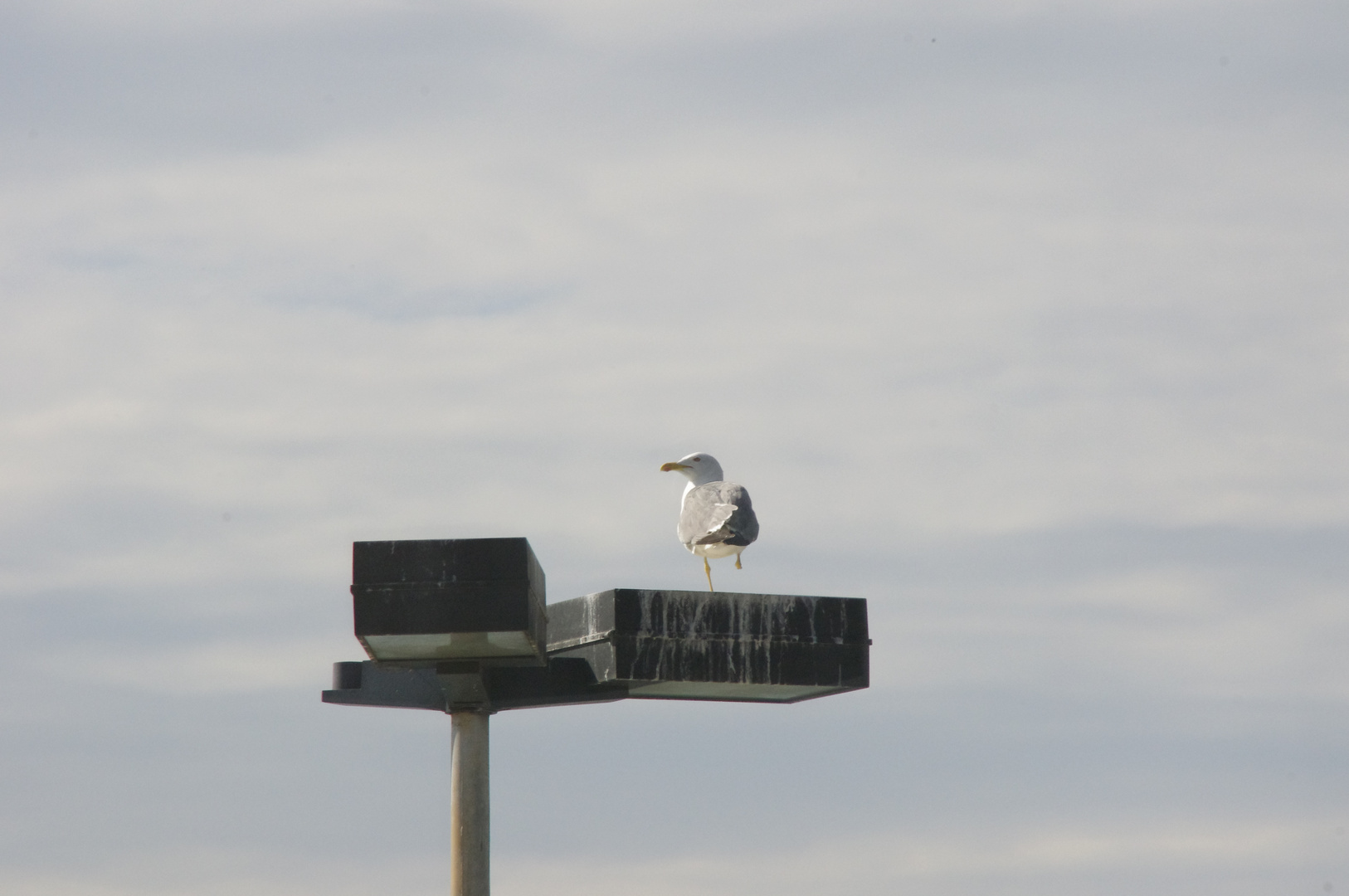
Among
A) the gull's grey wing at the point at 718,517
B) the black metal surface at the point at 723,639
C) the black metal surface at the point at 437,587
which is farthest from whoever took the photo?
the gull's grey wing at the point at 718,517

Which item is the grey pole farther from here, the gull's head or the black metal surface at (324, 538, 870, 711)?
the gull's head

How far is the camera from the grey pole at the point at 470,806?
14.2m

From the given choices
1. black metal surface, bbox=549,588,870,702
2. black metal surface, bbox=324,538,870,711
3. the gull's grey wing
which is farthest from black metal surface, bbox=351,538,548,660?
the gull's grey wing

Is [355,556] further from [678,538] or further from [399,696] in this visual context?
[678,538]

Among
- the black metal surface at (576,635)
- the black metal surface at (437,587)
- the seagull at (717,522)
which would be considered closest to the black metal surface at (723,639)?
the black metal surface at (576,635)

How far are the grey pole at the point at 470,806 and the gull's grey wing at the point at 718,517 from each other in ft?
9.55

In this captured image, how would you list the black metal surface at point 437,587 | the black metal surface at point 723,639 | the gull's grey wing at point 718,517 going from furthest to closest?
the gull's grey wing at point 718,517 → the black metal surface at point 723,639 → the black metal surface at point 437,587

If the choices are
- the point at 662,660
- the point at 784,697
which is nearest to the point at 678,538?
the point at 784,697

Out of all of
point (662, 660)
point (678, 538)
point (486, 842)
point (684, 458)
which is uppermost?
point (684, 458)

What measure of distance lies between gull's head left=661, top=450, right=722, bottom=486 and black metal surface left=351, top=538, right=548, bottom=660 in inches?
256

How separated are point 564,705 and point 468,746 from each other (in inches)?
34.9

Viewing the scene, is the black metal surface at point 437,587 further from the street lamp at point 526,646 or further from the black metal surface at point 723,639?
A: the black metal surface at point 723,639

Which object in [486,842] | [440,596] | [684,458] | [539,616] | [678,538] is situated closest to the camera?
[440,596]

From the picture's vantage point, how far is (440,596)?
39.4ft
